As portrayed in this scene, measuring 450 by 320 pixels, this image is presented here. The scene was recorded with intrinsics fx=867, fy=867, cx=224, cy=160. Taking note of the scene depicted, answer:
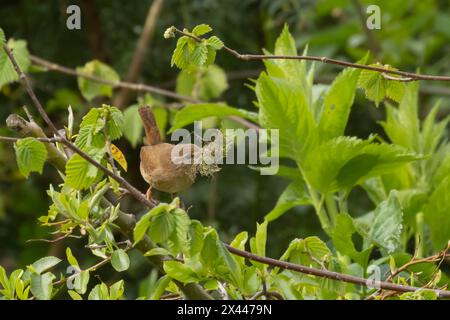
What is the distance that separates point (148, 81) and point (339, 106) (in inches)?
48.9

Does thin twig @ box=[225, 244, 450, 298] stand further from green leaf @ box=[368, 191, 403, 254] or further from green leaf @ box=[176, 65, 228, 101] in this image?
green leaf @ box=[176, 65, 228, 101]

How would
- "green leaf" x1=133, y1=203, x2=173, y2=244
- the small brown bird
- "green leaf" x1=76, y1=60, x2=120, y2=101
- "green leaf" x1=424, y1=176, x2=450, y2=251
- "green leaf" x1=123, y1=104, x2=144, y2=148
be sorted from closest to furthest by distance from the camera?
"green leaf" x1=133, y1=203, x2=173, y2=244, the small brown bird, "green leaf" x1=424, y1=176, x2=450, y2=251, "green leaf" x1=123, y1=104, x2=144, y2=148, "green leaf" x1=76, y1=60, x2=120, y2=101

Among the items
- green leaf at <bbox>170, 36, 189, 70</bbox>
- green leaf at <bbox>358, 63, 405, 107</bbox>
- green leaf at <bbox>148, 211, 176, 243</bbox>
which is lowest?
green leaf at <bbox>148, 211, 176, 243</bbox>

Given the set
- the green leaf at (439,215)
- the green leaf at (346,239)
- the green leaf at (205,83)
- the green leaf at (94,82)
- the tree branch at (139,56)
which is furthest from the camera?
the tree branch at (139,56)

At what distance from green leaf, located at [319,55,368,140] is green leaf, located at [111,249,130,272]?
0.52m

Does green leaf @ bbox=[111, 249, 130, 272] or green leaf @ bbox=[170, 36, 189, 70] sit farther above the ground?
green leaf @ bbox=[170, 36, 189, 70]

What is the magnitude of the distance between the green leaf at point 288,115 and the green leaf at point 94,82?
2.06 ft

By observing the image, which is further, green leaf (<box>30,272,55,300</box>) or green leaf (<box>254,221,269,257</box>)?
green leaf (<box>254,221,269,257</box>)

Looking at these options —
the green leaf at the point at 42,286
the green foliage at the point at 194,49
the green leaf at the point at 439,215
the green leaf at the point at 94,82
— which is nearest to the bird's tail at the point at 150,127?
the green foliage at the point at 194,49

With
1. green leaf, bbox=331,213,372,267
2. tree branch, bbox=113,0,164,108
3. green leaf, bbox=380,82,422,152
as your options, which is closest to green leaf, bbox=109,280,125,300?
green leaf, bbox=331,213,372,267

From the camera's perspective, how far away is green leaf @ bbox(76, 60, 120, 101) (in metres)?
1.89

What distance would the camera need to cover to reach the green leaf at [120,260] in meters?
0.97

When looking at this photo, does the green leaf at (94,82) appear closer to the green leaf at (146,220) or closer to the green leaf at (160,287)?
the green leaf at (160,287)
